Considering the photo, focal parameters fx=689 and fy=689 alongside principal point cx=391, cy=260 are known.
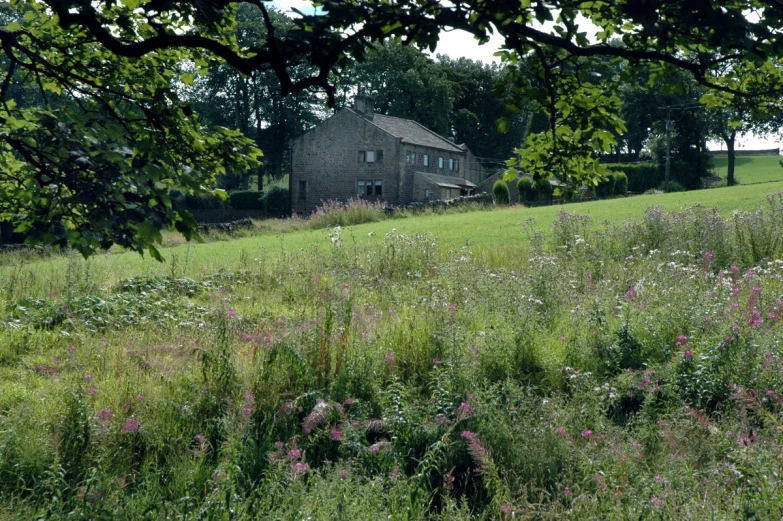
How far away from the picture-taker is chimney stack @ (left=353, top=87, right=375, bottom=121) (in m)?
49.7

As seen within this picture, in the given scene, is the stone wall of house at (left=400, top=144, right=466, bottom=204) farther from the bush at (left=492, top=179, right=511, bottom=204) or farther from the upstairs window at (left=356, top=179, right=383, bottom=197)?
the bush at (left=492, top=179, right=511, bottom=204)

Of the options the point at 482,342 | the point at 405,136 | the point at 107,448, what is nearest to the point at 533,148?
the point at 482,342

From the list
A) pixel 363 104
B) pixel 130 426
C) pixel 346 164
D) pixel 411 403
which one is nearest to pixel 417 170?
pixel 346 164

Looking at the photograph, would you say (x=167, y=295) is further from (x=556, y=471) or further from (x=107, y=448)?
(x=556, y=471)

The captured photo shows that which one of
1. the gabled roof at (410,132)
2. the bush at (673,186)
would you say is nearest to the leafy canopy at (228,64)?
the gabled roof at (410,132)

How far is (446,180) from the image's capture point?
53.4 m

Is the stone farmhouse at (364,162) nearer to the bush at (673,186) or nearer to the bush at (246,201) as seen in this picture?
the bush at (246,201)

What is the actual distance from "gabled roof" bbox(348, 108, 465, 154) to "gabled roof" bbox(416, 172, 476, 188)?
2.20 meters

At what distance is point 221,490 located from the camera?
3967 millimetres

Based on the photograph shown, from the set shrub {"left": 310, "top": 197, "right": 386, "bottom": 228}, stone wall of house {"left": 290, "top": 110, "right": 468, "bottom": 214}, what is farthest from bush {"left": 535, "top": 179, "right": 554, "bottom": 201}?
shrub {"left": 310, "top": 197, "right": 386, "bottom": 228}

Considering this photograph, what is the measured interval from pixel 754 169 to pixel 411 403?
71.5 meters

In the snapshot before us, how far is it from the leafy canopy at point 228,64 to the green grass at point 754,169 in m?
56.1

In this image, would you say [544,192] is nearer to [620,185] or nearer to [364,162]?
[620,185]

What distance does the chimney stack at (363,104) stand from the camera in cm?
4972
